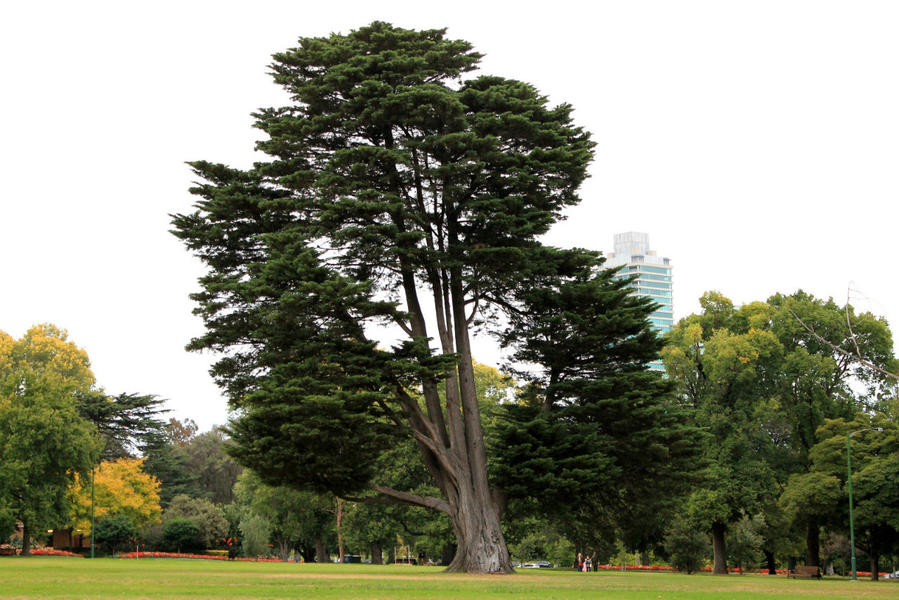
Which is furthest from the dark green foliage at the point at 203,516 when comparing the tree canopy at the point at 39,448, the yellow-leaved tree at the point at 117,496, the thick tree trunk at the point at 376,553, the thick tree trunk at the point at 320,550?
the tree canopy at the point at 39,448

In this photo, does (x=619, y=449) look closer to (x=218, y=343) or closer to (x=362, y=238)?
(x=362, y=238)

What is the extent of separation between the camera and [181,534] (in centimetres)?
6431

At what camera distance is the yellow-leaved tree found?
5616 centimetres

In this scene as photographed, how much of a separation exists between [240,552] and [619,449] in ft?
158

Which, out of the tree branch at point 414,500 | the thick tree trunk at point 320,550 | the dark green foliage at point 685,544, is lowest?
the thick tree trunk at point 320,550

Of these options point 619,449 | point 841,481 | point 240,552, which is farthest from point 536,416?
point 240,552

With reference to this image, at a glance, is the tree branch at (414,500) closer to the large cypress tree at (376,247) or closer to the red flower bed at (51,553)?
the large cypress tree at (376,247)

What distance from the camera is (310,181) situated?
27906 millimetres

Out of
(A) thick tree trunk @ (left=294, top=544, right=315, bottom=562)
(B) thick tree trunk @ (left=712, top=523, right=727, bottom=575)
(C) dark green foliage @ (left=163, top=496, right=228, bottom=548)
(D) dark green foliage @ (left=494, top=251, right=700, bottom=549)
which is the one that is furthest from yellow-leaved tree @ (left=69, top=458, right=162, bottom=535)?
(D) dark green foliage @ (left=494, top=251, right=700, bottom=549)

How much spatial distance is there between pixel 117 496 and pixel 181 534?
7.88 m

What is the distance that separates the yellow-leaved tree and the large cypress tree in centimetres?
3260

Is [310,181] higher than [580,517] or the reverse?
higher

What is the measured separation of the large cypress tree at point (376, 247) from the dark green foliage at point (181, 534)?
39242 mm

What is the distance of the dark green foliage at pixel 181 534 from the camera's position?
64.3 m
